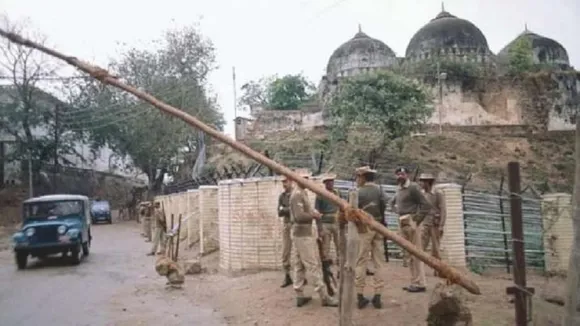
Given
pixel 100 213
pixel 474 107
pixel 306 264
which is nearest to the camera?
pixel 306 264

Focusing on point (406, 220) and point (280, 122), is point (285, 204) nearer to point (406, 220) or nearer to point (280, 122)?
point (406, 220)

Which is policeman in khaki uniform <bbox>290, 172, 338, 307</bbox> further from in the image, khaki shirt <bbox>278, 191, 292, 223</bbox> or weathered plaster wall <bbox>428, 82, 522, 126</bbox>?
weathered plaster wall <bbox>428, 82, 522, 126</bbox>

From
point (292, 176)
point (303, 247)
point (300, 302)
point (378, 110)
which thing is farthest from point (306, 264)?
point (378, 110)

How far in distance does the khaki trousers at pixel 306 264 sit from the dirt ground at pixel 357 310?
0.85ft

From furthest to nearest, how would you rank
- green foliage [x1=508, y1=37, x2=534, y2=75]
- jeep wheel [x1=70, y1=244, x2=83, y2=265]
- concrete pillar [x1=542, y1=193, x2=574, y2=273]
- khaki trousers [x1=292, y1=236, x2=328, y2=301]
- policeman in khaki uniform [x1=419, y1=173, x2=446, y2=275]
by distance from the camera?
1. green foliage [x1=508, y1=37, x2=534, y2=75]
2. jeep wheel [x1=70, y1=244, x2=83, y2=265]
3. concrete pillar [x1=542, y1=193, x2=574, y2=273]
4. policeman in khaki uniform [x1=419, y1=173, x2=446, y2=275]
5. khaki trousers [x1=292, y1=236, x2=328, y2=301]

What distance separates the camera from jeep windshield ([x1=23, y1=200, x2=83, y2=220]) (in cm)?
1571

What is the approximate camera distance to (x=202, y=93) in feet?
122

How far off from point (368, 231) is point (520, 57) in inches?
1139

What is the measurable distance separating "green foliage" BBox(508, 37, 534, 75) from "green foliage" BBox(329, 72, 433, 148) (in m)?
11.3

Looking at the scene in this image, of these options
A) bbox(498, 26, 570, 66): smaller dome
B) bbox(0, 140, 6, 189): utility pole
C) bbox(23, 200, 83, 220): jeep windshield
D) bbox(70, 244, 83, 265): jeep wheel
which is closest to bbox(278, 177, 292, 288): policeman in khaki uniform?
bbox(70, 244, 83, 265): jeep wheel

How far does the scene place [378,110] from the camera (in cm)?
2222

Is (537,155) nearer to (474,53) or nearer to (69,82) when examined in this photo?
(474,53)

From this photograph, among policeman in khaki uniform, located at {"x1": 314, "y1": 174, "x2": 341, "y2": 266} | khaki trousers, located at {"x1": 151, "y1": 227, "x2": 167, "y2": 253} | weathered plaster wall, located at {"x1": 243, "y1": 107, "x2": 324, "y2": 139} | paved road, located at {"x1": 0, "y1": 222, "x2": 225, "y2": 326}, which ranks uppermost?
weathered plaster wall, located at {"x1": 243, "y1": 107, "x2": 324, "y2": 139}

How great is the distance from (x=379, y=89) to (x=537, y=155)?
398 inches
